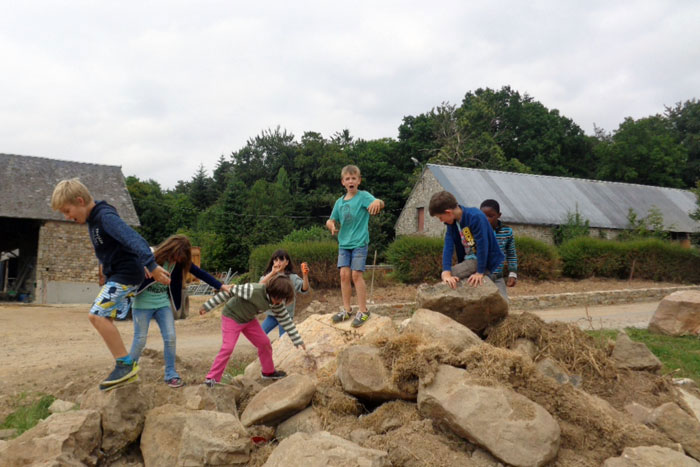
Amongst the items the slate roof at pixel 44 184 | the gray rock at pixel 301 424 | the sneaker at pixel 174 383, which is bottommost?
the gray rock at pixel 301 424

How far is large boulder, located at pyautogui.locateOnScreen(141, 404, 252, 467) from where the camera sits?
3.68 metres

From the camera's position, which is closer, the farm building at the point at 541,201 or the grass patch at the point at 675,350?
the grass patch at the point at 675,350

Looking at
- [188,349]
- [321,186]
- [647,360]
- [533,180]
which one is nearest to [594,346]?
[647,360]

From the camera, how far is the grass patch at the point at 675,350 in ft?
23.4

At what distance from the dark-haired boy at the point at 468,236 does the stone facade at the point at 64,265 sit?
20277mm

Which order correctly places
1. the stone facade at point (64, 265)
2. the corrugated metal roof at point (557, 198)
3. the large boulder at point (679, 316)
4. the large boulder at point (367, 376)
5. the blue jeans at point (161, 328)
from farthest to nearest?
1. the corrugated metal roof at point (557, 198)
2. the stone facade at point (64, 265)
3. the large boulder at point (679, 316)
4. the blue jeans at point (161, 328)
5. the large boulder at point (367, 376)

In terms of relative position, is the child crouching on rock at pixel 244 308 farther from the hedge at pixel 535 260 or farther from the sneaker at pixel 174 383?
the hedge at pixel 535 260

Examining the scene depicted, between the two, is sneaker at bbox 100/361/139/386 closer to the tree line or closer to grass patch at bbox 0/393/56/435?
grass patch at bbox 0/393/56/435

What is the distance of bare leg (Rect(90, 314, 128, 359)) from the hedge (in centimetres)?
1706

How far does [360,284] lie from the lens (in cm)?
567

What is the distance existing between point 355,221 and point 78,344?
7907 mm

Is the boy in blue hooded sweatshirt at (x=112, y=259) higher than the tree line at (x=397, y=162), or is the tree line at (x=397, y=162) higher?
the tree line at (x=397, y=162)

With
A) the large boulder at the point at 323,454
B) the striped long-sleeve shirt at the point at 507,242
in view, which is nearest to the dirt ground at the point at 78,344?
the large boulder at the point at 323,454

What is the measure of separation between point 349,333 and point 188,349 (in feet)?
16.6
